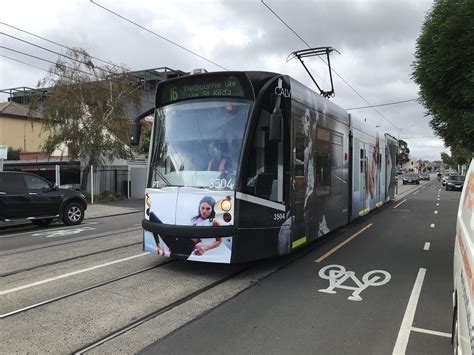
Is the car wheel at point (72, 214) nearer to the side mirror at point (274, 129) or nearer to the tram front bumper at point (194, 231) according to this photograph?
the tram front bumper at point (194, 231)

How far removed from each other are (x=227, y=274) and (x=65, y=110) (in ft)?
63.7

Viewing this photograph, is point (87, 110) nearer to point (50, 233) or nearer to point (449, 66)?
point (50, 233)

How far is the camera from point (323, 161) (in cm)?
924

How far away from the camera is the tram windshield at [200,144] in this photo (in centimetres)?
663

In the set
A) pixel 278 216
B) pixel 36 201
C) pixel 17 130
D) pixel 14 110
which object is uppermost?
pixel 14 110

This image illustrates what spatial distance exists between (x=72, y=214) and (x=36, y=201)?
56.6 inches

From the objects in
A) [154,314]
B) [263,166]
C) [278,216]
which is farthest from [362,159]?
[154,314]

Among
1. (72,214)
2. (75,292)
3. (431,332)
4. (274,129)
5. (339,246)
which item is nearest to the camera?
(431,332)

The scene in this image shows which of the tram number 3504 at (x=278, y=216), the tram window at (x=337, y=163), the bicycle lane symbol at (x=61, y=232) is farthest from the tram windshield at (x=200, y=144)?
the bicycle lane symbol at (x=61, y=232)

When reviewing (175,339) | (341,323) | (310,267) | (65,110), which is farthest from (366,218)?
(65,110)

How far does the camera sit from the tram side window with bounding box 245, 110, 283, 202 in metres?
6.68

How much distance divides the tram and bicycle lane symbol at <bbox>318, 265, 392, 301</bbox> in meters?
0.77

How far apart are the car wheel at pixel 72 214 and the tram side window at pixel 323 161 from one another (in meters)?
8.96

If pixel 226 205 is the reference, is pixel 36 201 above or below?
below
